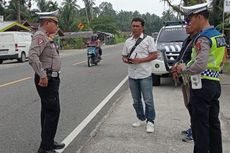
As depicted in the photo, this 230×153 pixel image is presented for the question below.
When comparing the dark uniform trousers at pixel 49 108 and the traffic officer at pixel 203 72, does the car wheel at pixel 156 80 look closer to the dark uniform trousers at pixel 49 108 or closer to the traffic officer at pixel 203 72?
the dark uniform trousers at pixel 49 108

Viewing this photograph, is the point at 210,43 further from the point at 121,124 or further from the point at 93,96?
the point at 93,96

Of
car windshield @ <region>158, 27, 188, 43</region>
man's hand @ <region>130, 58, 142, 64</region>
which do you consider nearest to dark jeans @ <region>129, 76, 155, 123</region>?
man's hand @ <region>130, 58, 142, 64</region>

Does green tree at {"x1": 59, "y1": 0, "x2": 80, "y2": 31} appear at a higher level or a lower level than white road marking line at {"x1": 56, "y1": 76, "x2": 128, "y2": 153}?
higher

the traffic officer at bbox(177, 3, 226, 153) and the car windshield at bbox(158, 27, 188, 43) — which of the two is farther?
the car windshield at bbox(158, 27, 188, 43)

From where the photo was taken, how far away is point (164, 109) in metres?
9.17

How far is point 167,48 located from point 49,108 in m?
7.09

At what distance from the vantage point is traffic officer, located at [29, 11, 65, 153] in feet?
18.5

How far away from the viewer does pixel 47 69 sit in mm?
5750

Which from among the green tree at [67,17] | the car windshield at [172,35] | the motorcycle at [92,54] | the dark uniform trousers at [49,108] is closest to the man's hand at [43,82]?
the dark uniform trousers at [49,108]

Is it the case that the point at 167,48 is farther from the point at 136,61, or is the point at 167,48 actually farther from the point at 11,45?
the point at 11,45

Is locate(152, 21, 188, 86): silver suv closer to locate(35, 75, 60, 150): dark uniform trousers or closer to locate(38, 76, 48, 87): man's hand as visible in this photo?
locate(35, 75, 60, 150): dark uniform trousers

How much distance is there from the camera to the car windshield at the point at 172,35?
13.4 metres

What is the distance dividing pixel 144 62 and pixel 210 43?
2.56 metres

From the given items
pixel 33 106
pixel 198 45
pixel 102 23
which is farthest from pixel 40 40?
pixel 102 23
